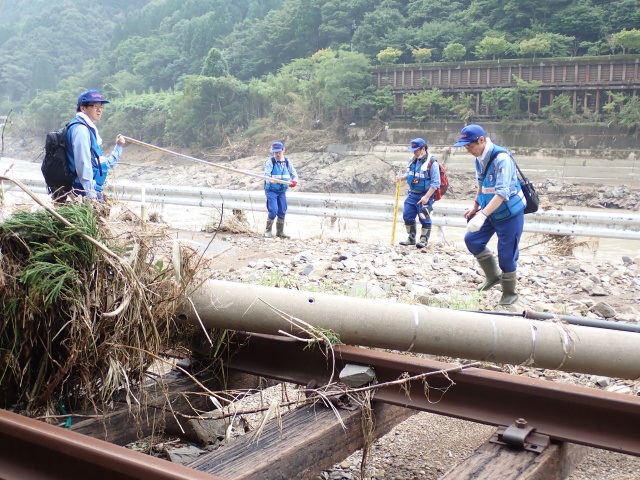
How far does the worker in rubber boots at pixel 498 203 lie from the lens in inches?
258

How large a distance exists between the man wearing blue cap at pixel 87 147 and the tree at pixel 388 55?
60.2 meters

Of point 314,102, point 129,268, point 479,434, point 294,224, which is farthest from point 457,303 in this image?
point 314,102

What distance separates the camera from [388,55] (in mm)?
64438

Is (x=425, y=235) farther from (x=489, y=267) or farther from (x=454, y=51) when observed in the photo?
(x=454, y=51)

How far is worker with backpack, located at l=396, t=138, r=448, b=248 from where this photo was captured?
11672 millimetres

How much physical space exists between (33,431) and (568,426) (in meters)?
2.06

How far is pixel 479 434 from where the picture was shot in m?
3.83

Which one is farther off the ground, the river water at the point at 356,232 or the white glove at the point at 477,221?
the white glove at the point at 477,221

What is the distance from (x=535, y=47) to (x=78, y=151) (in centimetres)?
5569

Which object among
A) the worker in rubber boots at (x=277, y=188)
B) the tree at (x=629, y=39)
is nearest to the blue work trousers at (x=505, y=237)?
the worker in rubber boots at (x=277, y=188)

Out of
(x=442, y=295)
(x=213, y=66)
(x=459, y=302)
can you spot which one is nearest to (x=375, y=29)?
(x=213, y=66)

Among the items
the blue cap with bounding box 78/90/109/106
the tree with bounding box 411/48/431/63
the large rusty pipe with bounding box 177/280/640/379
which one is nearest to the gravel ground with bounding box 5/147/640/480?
the large rusty pipe with bounding box 177/280/640/379

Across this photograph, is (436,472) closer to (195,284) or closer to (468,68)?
(195,284)

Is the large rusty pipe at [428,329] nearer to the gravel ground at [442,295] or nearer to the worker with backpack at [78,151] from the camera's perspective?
the gravel ground at [442,295]
